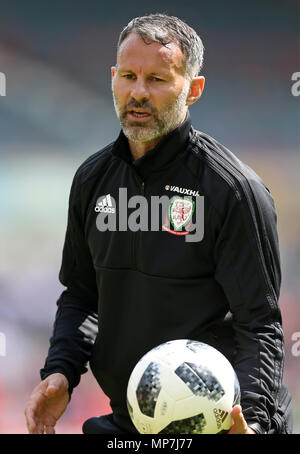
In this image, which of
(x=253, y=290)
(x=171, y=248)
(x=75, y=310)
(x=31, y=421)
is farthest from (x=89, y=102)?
(x=253, y=290)

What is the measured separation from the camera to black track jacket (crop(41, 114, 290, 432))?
252 cm

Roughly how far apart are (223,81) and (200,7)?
31.5 inches

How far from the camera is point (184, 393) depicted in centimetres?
227

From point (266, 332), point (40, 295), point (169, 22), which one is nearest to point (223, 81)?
point (40, 295)

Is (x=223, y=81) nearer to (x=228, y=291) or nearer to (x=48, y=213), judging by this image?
(x=48, y=213)

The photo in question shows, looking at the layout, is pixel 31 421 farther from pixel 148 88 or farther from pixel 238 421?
pixel 148 88

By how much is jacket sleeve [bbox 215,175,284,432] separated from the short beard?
0.37 metres

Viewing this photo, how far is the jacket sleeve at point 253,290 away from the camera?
8.02 ft

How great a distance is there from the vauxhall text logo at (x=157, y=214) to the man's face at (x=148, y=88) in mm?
250

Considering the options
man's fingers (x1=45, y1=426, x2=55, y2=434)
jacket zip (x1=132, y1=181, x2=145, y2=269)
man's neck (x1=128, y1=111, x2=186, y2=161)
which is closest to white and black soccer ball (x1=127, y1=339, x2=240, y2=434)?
jacket zip (x1=132, y1=181, x2=145, y2=269)

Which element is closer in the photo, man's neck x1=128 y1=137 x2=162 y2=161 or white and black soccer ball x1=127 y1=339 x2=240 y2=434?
white and black soccer ball x1=127 y1=339 x2=240 y2=434

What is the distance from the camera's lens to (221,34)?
756 centimetres

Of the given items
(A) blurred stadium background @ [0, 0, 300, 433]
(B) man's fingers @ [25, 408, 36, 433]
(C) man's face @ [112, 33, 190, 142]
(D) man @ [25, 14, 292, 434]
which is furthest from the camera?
(A) blurred stadium background @ [0, 0, 300, 433]

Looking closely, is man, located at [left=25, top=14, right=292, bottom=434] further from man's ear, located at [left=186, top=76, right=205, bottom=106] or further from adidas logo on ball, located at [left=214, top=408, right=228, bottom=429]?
adidas logo on ball, located at [left=214, top=408, right=228, bottom=429]
